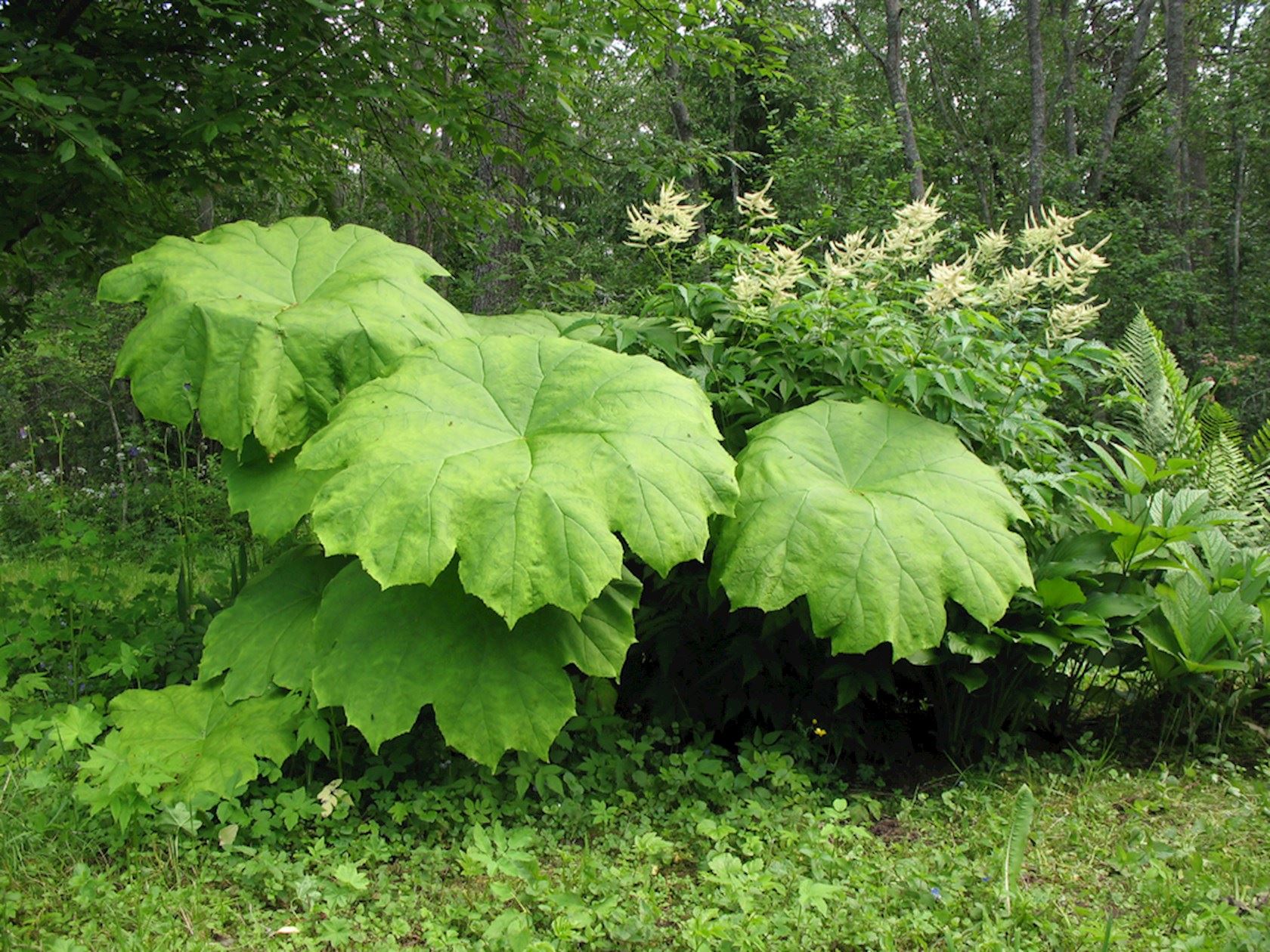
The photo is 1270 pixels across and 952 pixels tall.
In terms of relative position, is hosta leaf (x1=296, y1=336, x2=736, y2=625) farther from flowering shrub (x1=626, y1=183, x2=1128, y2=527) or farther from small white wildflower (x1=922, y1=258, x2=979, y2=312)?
small white wildflower (x1=922, y1=258, x2=979, y2=312)

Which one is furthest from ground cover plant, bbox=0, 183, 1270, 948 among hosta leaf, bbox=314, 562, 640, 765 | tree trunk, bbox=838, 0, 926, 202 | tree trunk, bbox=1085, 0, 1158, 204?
tree trunk, bbox=1085, 0, 1158, 204

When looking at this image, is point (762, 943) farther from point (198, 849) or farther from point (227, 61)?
point (227, 61)

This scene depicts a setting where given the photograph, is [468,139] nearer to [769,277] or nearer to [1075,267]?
[769,277]

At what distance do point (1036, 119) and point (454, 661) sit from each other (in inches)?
635

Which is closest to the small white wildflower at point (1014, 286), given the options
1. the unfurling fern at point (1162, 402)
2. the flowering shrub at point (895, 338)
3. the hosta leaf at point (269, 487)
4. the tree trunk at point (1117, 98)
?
the flowering shrub at point (895, 338)

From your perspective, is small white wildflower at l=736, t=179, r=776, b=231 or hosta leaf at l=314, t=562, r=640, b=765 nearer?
hosta leaf at l=314, t=562, r=640, b=765

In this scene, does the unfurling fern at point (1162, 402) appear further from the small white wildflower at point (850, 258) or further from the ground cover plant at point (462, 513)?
the ground cover plant at point (462, 513)

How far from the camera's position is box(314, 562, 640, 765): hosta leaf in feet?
6.47

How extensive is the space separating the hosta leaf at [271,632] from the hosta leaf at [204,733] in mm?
52

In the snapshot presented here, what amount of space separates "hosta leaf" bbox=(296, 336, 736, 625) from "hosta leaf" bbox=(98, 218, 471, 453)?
0.60 ft

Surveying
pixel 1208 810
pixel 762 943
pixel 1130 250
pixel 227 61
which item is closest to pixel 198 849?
pixel 762 943

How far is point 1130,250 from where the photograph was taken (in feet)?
47.7

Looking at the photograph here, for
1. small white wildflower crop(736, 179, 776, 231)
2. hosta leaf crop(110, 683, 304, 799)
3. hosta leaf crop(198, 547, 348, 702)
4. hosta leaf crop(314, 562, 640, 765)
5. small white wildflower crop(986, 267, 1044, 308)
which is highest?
small white wildflower crop(736, 179, 776, 231)

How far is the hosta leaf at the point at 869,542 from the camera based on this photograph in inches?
82.9
